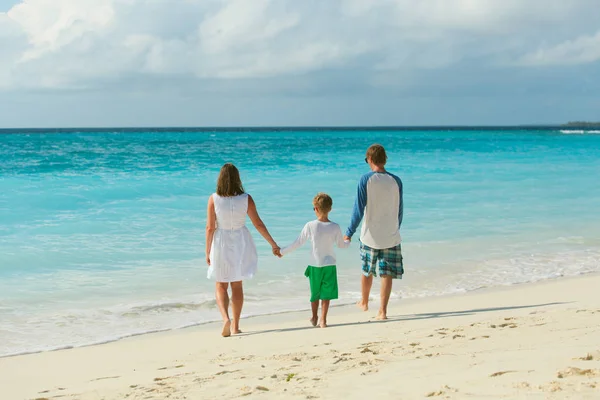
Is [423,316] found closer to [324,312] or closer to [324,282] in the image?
[324,312]

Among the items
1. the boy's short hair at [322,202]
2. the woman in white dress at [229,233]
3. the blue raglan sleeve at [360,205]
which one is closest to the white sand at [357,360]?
the woman in white dress at [229,233]

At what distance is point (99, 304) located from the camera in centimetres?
727

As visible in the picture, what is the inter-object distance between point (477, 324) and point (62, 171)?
80.9 ft

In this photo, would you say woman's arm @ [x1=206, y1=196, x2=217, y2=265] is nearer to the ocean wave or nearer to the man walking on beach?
the man walking on beach

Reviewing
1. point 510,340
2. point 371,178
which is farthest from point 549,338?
point 371,178

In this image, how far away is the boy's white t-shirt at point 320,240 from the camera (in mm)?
5906

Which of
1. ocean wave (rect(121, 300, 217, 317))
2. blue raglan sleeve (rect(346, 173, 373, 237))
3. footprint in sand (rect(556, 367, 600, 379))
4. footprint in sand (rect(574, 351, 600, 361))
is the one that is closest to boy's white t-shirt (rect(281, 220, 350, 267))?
blue raglan sleeve (rect(346, 173, 373, 237))

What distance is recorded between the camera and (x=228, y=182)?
18.6 ft

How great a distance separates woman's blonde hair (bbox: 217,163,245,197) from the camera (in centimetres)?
566

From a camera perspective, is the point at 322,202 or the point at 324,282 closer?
the point at 322,202

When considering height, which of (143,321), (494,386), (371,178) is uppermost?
(371,178)

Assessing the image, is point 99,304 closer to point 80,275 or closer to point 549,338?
point 80,275

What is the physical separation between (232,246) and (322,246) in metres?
0.81

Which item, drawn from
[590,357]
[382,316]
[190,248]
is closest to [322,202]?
[382,316]
